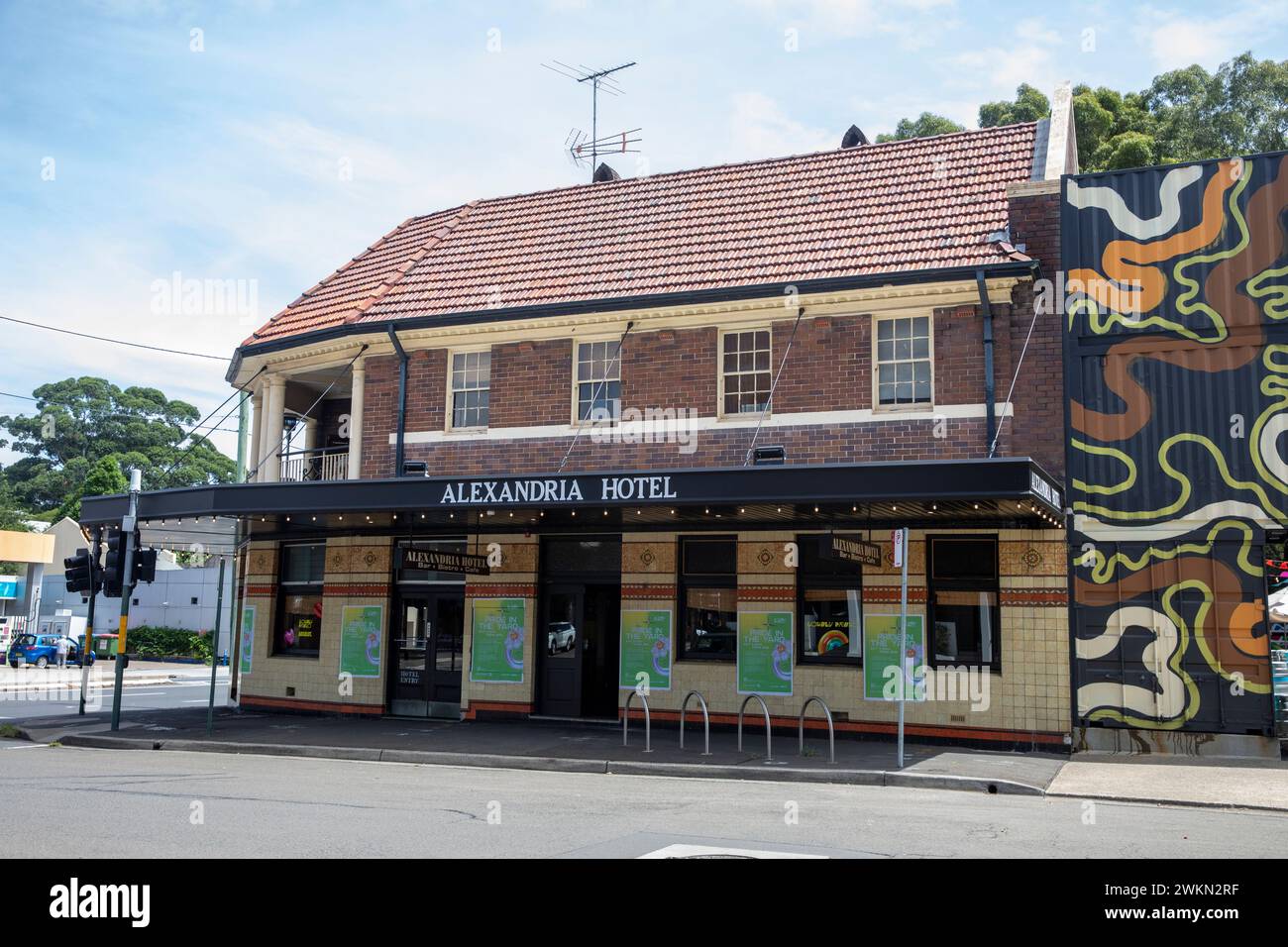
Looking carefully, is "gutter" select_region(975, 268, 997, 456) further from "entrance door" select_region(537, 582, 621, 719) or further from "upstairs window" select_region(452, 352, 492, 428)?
"upstairs window" select_region(452, 352, 492, 428)

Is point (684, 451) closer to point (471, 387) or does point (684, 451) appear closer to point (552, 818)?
point (471, 387)

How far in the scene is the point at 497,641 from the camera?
740 inches

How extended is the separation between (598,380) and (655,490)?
410cm

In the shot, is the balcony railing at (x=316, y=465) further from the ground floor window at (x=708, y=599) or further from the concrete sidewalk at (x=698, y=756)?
the ground floor window at (x=708, y=599)

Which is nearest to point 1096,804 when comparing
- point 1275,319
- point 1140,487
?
point 1140,487

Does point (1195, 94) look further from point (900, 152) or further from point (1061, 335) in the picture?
point (1061, 335)

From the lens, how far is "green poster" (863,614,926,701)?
16.0 metres

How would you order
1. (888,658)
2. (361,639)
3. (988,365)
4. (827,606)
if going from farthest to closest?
(361,639) → (827,606) → (888,658) → (988,365)

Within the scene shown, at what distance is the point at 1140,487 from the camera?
15.4m

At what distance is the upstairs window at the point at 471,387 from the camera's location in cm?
1958

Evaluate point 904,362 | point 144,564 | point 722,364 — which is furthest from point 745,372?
point 144,564

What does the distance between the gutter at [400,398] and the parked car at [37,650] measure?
27221mm

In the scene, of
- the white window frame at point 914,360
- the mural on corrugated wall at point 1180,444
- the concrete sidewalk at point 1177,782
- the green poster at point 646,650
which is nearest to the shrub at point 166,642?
the green poster at point 646,650
